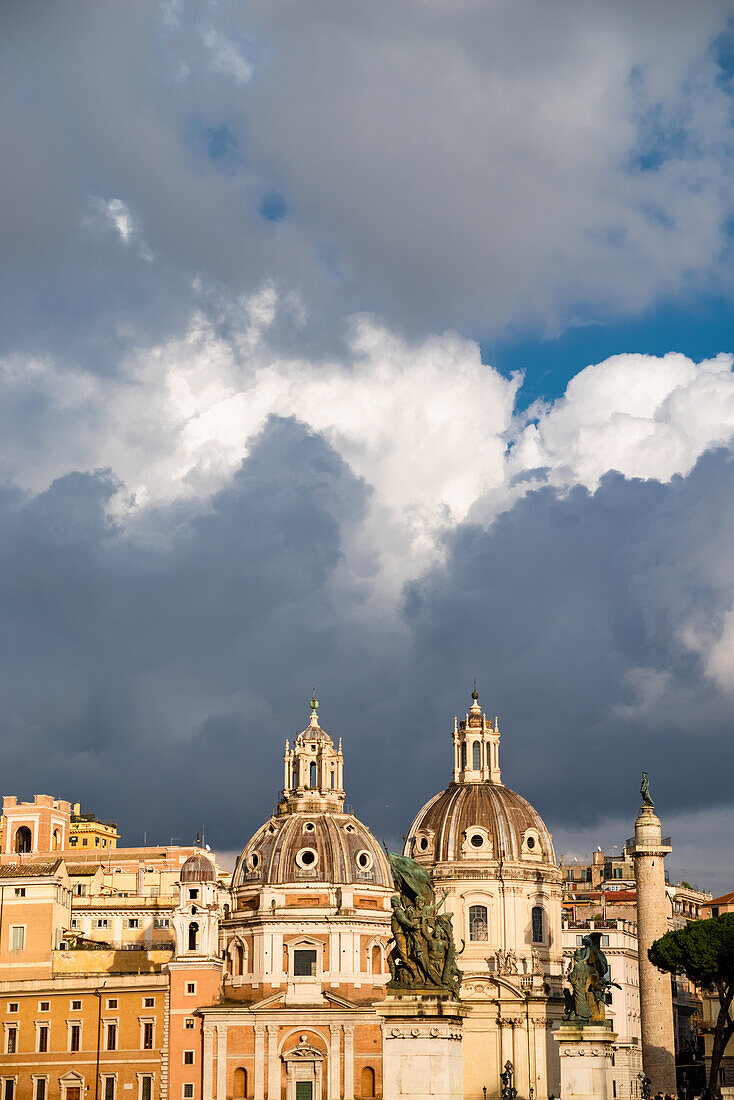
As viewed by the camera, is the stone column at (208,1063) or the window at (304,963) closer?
the stone column at (208,1063)

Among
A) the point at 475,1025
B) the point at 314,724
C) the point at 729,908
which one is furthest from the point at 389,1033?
the point at 729,908

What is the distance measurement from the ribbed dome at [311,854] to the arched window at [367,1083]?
12.9 meters

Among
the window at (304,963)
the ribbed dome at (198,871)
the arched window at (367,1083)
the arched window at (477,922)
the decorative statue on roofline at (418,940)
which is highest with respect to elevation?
the ribbed dome at (198,871)

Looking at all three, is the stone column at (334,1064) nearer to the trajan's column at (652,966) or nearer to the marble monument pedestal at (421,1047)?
the trajan's column at (652,966)

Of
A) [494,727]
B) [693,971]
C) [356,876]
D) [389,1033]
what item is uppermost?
[494,727]

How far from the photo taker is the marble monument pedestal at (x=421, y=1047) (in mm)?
38000

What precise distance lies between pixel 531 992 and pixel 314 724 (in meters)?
32.3

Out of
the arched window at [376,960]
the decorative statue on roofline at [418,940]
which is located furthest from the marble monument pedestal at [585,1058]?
the arched window at [376,960]

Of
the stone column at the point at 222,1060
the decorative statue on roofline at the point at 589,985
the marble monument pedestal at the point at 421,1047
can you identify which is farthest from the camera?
the stone column at the point at 222,1060

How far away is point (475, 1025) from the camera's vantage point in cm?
10606

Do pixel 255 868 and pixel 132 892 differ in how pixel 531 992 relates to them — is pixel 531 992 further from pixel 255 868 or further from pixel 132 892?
pixel 132 892

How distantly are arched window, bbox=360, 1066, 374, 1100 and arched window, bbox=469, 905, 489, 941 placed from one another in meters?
11.3

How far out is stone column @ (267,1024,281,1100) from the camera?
347ft

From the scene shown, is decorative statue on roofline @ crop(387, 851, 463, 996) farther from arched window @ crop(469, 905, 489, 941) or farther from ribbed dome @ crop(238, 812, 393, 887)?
ribbed dome @ crop(238, 812, 393, 887)
